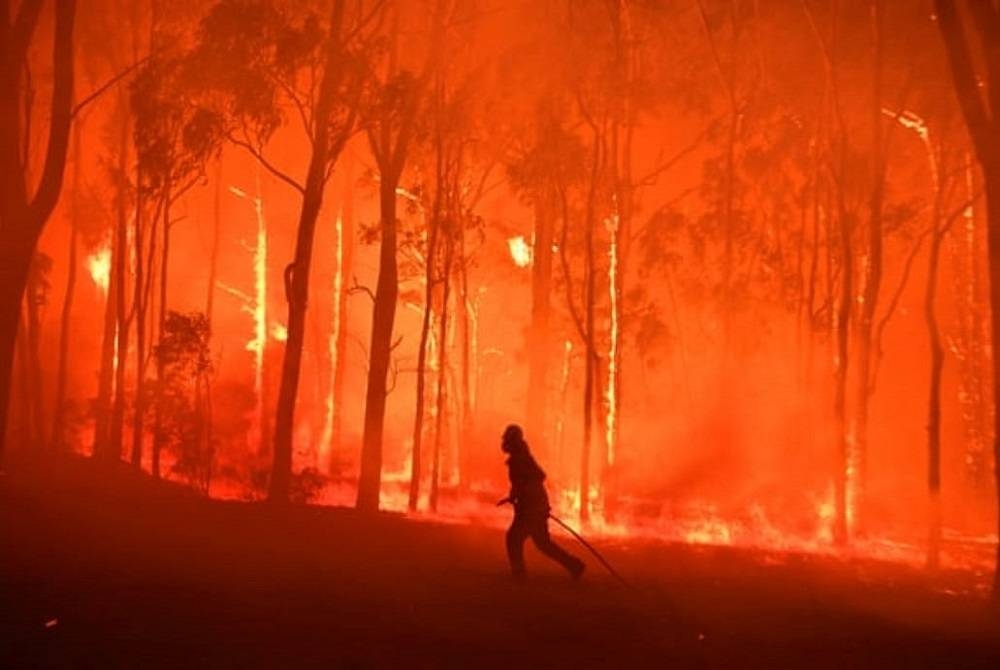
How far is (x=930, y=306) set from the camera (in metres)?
18.0

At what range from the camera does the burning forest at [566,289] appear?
55.3 ft

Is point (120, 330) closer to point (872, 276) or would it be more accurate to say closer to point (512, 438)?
point (512, 438)

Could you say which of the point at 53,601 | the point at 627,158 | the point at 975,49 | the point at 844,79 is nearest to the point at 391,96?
the point at 627,158

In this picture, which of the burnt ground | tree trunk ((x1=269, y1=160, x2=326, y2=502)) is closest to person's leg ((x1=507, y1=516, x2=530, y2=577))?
the burnt ground

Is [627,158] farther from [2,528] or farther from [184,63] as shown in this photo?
[2,528]

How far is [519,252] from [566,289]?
7815 mm

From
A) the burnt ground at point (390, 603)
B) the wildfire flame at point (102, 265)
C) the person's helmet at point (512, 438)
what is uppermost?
the wildfire flame at point (102, 265)

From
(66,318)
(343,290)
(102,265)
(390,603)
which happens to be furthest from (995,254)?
(102,265)

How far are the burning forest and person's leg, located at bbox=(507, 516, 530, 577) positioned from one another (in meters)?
0.26

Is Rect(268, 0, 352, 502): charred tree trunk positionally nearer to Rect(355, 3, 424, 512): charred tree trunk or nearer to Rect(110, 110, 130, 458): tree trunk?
Rect(355, 3, 424, 512): charred tree trunk

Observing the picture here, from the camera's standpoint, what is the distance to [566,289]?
90.9 feet

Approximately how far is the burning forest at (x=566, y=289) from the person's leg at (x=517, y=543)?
0.26 m

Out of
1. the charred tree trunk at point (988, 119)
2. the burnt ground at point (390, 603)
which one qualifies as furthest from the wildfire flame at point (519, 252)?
the charred tree trunk at point (988, 119)

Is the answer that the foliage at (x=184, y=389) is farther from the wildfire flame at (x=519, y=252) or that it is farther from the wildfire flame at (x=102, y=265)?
the wildfire flame at (x=519, y=252)
